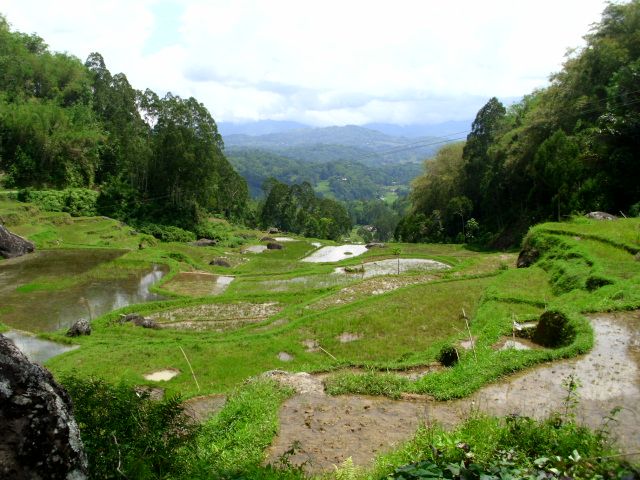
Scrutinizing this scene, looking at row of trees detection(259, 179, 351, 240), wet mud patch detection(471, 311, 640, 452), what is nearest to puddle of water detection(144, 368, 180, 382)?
wet mud patch detection(471, 311, 640, 452)

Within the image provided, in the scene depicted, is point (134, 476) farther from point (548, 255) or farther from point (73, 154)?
point (73, 154)

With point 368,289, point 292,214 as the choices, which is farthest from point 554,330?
point 292,214

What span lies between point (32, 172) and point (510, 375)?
65.5 metres

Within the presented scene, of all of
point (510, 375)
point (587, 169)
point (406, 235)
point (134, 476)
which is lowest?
point (406, 235)

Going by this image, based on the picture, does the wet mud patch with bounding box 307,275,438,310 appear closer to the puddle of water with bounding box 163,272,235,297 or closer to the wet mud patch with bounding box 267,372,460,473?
the puddle of water with bounding box 163,272,235,297

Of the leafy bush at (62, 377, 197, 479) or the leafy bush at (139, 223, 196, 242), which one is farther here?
the leafy bush at (139, 223, 196, 242)

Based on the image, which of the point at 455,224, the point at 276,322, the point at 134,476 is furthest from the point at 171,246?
the point at 134,476

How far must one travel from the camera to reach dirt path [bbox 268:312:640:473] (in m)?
9.20

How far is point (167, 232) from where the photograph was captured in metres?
58.8

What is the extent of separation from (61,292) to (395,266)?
25773mm

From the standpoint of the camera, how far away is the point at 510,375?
491 inches

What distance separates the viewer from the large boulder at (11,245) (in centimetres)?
3844

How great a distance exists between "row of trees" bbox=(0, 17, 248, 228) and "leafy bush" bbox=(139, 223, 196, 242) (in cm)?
246

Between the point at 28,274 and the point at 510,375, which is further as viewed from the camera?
the point at 28,274
